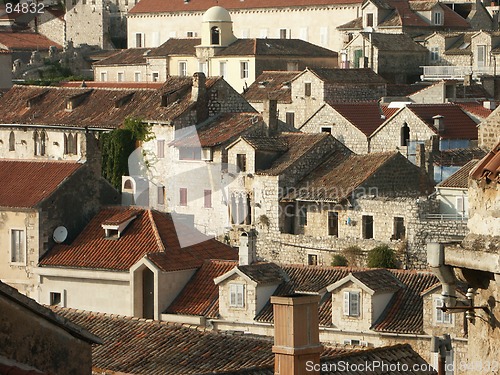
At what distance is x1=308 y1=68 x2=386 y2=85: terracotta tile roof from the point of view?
75188 mm

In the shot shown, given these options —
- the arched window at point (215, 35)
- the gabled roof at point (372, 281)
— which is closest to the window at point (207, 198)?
the gabled roof at point (372, 281)

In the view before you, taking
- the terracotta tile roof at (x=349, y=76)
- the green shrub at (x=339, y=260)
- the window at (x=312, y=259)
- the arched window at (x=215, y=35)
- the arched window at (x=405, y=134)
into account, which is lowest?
the window at (x=312, y=259)

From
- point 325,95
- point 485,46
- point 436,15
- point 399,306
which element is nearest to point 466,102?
point 325,95

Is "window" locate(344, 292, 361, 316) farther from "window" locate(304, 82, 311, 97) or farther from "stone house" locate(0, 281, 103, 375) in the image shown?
"window" locate(304, 82, 311, 97)

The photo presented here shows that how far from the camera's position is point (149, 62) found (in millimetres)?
96250

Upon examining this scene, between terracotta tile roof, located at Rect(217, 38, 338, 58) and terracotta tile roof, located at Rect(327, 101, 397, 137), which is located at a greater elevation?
terracotta tile roof, located at Rect(217, 38, 338, 58)

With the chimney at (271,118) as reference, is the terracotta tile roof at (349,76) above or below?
above

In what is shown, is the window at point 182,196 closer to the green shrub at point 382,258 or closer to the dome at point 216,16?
the green shrub at point 382,258

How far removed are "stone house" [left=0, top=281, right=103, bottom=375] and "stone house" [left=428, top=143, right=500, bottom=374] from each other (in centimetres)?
527

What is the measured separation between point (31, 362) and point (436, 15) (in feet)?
257

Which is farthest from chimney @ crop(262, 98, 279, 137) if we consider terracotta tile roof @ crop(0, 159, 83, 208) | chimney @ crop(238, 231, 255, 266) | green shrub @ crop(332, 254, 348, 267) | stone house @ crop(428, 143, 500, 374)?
stone house @ crop(428, 143, 500, 374)

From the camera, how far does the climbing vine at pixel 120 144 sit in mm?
61906

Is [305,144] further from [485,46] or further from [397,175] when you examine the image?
[485,46]

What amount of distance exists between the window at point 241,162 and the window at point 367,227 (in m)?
5.82
